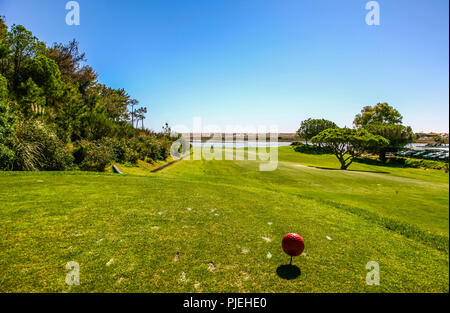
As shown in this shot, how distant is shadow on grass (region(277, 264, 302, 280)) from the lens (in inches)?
120

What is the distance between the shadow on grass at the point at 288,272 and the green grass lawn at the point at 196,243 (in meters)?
0.08

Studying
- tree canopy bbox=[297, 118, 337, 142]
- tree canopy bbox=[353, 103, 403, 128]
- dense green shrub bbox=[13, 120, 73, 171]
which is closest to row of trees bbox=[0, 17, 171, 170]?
dense green shrub bbox=[13, 120, 73, 171]

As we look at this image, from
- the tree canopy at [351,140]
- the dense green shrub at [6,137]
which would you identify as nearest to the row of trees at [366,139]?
the tree canopy at [351,140]

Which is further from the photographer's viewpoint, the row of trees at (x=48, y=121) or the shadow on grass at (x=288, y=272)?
the row of trees at (x=48, y=121)

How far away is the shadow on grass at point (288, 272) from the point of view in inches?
120

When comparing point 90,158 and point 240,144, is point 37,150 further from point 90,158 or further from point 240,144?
point 240,144

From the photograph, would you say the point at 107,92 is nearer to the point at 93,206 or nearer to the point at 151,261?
the point at 93,206

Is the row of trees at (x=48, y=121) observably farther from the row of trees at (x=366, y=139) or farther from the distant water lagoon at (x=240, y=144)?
the distant water lagoon at (x=240, y=144)

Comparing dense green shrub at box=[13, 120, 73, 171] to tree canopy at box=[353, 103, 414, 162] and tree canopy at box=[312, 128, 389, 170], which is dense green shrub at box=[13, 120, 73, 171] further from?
tree canopy at box=[353, 103, 414, 162]

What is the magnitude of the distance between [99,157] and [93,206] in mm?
10530

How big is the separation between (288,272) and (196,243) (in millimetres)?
1834

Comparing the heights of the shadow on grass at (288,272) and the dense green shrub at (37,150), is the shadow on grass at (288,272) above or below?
below
